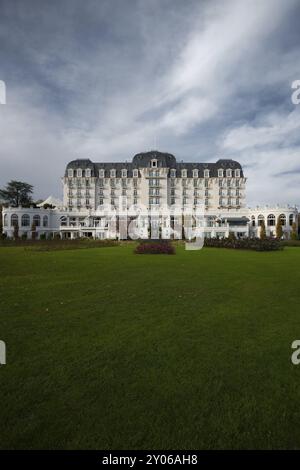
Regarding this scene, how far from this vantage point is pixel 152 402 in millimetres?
3084

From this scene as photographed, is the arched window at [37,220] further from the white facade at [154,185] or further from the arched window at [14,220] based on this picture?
the white facade at [154,185]

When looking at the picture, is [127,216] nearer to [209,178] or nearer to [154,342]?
[209,178]

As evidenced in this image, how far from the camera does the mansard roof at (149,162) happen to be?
6193 cm

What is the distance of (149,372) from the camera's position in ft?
12.1

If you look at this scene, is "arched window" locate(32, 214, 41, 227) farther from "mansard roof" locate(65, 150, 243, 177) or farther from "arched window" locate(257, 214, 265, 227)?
"arched window" locate(257, 214, 265, 227)

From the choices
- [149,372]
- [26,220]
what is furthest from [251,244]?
[26,220]

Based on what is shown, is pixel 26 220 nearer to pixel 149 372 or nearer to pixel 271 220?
pixel 271 220


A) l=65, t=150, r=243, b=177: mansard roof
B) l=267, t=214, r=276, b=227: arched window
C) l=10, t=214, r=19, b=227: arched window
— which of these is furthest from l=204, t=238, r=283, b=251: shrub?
l=10, t=214, r=19, b=227: arched window

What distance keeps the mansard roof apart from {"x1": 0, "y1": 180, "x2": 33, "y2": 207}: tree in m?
17.5

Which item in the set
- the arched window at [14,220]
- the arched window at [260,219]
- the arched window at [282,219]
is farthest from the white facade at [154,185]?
the arched window at [14,220]

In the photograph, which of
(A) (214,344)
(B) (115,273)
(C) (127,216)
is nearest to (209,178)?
(C) (127,216)

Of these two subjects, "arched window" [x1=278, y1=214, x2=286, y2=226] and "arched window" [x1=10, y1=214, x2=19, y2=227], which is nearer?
"arched window" [x1=10, y1=214, x2=19, y2=227]

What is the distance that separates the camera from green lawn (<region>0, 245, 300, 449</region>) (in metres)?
2.68

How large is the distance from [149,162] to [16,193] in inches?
1554
